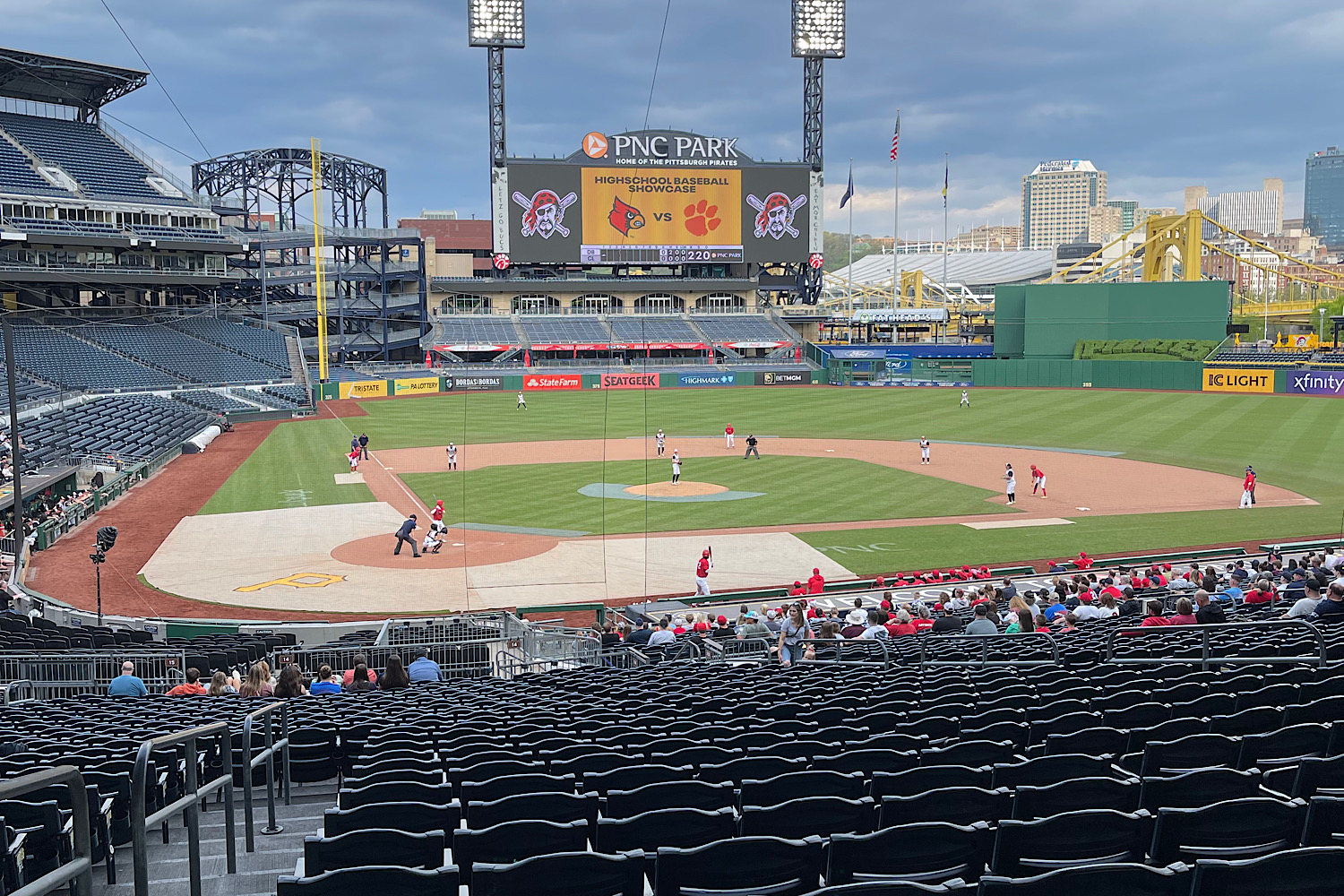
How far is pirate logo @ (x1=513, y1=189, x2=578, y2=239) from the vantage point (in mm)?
96438

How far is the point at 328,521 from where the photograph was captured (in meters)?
32.8

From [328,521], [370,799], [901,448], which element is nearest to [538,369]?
[901,448]

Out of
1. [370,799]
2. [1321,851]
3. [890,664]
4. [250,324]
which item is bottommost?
[890,664]

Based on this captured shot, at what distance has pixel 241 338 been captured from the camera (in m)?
78.9

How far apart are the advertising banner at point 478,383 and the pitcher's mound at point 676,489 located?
158ft

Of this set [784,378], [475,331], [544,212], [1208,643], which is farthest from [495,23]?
[1208,643]

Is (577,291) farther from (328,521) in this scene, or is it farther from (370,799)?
(370,799)

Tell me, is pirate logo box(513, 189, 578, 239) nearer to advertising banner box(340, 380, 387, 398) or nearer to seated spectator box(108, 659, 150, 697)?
advertising banner box(340, 380, 387, 398)

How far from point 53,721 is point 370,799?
6121mm

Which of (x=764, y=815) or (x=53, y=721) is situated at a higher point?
(x=764, y=815)

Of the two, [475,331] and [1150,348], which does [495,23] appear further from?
[1150,348]

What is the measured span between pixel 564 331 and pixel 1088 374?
48.0 m

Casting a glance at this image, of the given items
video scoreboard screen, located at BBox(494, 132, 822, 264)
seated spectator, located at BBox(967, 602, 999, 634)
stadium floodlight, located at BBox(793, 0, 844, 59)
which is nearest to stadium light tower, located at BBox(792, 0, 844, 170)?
stadium floodlight, located at BBox(793, 0, 844, 59)

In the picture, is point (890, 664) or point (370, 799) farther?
point (890, 664)
